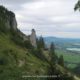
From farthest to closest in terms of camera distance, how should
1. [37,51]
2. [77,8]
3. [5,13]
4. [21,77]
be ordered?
1. [5,13]
2. [37,51]
3. [21,77]
4. [77,8]

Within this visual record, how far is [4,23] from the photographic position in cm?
19125

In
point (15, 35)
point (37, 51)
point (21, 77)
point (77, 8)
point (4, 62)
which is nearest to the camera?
point (77, 8)

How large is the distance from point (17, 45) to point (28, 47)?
7.37 meters

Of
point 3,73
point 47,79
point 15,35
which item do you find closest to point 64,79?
point 47,79

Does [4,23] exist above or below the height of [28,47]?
above

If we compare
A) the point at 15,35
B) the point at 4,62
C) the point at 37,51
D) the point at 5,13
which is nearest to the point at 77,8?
the point at 4,62

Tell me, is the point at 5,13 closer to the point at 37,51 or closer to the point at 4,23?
the point at 4,23

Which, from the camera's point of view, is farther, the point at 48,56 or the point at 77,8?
the point at 48,56

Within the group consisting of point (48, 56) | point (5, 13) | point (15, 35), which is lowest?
point (48, 56)

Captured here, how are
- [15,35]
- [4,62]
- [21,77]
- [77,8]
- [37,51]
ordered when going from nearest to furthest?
1. [77,8]
2. [21,77]
3. [4,62]
4. [37,51]
5. [15,35]

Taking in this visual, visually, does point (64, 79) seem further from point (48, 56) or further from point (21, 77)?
point (48, 56)

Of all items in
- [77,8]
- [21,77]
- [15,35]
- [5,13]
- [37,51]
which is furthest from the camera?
[5,13]

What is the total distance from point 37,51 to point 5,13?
44.9 metres

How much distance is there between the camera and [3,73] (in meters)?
33.2
